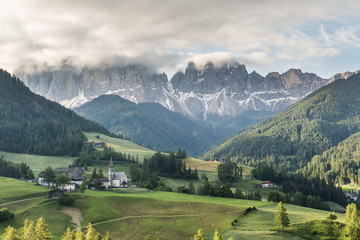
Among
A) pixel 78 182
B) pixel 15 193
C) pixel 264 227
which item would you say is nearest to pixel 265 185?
pixel 78 182

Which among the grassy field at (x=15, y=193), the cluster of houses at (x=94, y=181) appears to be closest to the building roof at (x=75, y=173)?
the cluster of houses at (x=94, y=181)

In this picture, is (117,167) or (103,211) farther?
(117,167)

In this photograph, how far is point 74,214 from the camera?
9200 cm

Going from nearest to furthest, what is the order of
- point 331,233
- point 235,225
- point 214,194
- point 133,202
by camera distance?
point 331,233
point 235,225
point 133,202
point 214,194

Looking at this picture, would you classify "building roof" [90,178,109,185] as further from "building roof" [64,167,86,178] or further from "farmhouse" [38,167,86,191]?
"building roof" [64,167,86,178]

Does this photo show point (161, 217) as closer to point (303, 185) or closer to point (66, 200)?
point (66, 200)

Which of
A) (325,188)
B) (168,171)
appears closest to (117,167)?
(168,171)

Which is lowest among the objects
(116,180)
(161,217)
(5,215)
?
(161,217)

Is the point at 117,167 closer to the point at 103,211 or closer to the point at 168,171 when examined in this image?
the point at 168,171

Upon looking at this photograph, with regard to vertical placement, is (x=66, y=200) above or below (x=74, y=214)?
above

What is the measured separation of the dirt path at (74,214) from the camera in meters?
86.8

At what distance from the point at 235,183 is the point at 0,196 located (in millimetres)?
107725

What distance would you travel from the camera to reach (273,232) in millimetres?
70812

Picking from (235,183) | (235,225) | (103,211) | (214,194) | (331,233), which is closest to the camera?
(331,233)
